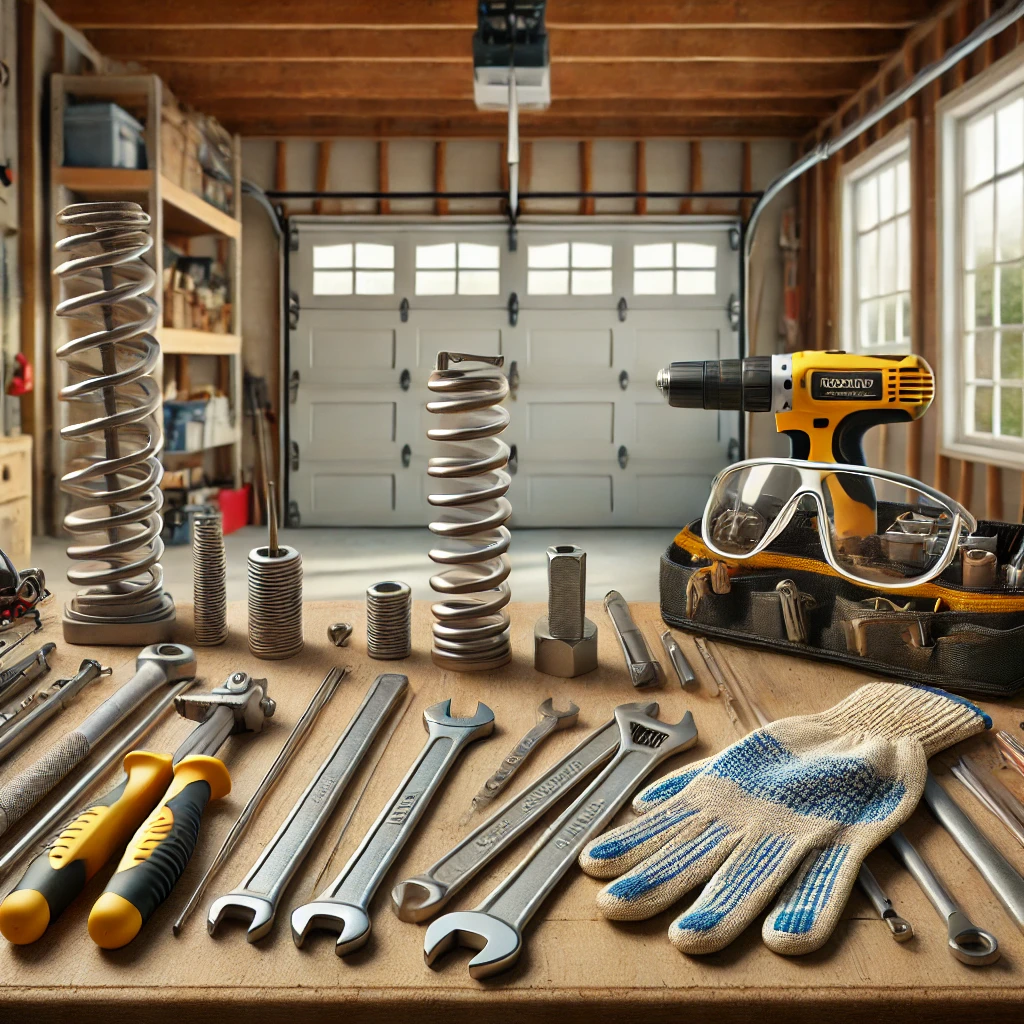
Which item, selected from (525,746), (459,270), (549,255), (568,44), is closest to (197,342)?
(459,270)

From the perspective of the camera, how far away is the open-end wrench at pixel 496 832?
74cm

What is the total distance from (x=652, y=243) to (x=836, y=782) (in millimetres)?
7285

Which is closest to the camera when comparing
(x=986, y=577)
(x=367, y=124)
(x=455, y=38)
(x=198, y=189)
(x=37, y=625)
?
(x=986, y=577)

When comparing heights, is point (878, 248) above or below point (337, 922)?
above

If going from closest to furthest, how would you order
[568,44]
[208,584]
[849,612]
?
1. [849,612]
2. [208,584]
3. [568,44]

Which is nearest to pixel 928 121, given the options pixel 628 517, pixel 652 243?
pixel 652 243

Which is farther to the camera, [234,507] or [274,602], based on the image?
[234,507]

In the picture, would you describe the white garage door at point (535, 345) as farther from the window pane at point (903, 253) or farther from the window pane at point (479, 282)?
the window pane at point (903, 253)

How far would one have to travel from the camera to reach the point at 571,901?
0.76 metres

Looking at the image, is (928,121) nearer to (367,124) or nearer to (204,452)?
(367,124)

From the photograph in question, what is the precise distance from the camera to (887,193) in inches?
244

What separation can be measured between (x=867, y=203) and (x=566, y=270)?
93.2 inches

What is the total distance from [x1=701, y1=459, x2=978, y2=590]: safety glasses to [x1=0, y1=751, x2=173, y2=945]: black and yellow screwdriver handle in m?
0.86

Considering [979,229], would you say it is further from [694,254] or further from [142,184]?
[142,184]
